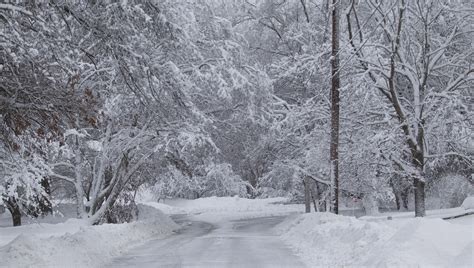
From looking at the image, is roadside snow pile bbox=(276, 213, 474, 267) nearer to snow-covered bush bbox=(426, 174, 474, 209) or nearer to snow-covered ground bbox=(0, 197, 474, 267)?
snow-covered ground bbox=(0, 197, 474, 267)

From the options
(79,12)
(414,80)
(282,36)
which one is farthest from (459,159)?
(79,12)

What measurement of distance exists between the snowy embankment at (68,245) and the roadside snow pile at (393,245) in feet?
17.0

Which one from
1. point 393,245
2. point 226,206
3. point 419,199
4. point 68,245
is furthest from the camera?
point 226,206

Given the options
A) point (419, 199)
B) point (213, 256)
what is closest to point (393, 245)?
point (213, 256)

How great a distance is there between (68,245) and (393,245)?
771cm

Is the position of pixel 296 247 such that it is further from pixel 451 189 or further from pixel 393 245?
pixel 451 189

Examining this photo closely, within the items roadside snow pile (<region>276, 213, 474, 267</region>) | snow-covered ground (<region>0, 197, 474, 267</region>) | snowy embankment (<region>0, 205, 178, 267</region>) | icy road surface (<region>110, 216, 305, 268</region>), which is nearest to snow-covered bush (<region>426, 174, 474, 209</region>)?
snow-covered ground (<region>0, 197, 474, 267</region>)

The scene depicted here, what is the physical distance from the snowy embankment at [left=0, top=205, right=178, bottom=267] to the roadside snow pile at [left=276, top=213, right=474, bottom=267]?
17.0 feet

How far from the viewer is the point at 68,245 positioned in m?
13.3

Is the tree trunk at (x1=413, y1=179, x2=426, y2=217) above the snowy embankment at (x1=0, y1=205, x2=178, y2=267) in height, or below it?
above

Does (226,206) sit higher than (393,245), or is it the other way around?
(393,245)

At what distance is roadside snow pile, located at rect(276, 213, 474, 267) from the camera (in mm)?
8414

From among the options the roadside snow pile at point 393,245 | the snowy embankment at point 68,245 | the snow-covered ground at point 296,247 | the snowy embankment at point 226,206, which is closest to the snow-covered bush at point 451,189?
the snow-covered ground at point 296,247

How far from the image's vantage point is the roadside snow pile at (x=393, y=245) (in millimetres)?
8414
